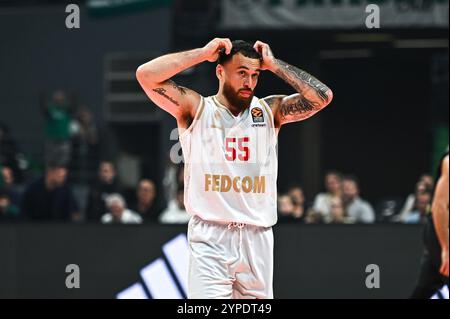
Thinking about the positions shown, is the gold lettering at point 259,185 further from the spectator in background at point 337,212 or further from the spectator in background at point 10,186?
the spectator in background at point 10,186

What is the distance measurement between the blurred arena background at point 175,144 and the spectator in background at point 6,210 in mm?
24

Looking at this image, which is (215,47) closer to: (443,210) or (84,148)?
(443,210)

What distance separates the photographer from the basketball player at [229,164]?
24.5 ft

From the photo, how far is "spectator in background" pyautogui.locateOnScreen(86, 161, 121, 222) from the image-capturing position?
1328 cm

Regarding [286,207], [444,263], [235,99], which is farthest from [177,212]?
[235,99]

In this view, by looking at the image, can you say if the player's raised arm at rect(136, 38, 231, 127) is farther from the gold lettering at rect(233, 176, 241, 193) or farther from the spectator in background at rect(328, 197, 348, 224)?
the spectator in background at rect(328, 197, 348, 224)

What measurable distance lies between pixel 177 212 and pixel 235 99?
5206 millimetres

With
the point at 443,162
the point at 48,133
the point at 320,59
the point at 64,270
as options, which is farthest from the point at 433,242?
the point at 320,59

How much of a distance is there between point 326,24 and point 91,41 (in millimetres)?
4218

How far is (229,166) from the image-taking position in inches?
297

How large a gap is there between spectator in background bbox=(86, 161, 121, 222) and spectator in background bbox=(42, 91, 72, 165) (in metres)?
1.27

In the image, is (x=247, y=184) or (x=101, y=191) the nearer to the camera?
(x=247, y=184)

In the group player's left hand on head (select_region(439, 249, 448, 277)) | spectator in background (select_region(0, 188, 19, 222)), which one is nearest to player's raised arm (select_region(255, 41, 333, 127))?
player's left hand on head (select_region(439, 249, 448, 277))

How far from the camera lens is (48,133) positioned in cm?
1742
